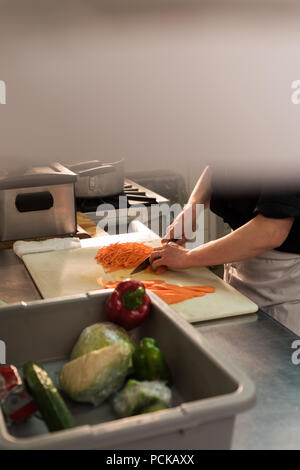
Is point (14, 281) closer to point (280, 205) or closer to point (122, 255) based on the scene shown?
point (122, 255)

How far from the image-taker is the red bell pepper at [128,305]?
104cm

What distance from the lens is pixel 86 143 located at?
0.18 metres

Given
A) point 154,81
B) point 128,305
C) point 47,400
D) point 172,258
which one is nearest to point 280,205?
point 172,258

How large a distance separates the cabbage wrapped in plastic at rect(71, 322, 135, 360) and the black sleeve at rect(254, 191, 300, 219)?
2.41 ft

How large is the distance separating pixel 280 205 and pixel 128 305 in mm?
708

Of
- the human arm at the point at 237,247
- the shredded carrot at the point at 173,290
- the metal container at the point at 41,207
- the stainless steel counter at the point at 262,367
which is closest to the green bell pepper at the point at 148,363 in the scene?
A: the stainless steel counter at the point at 262,367

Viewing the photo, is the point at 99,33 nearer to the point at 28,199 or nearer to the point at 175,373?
the point at 175,373

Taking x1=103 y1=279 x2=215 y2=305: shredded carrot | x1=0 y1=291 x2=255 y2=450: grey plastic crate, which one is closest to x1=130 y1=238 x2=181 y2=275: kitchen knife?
x1=103 y1=279 x2=215 y2=305: shredded carrot

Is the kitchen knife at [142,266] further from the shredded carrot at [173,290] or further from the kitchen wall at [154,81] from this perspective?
the kitchen wall at [154,81]

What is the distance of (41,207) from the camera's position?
6.61ft

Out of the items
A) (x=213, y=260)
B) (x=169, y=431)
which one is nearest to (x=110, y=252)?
(x=213, y=260)

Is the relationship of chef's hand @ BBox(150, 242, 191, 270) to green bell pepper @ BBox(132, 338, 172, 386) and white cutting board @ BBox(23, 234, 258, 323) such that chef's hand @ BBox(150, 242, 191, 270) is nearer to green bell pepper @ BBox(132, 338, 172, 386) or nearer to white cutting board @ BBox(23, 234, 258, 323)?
white cutting board @ BBox(23, 234, 258, 323)

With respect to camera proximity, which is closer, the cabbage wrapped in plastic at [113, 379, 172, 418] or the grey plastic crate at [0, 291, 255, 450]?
the grey plastic crate at [0, 291, 255, 450]

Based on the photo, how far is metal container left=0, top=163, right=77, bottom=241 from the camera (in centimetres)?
196
